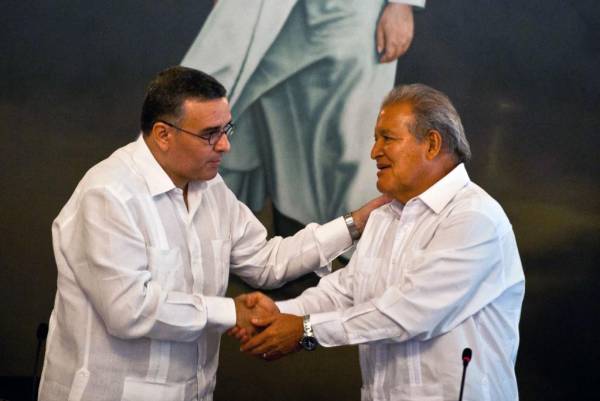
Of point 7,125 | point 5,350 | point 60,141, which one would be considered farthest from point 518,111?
point 5,350

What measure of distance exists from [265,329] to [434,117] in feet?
3.02

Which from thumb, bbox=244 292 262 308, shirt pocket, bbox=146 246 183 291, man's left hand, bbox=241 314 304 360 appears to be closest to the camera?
shirt pocket, bbox=146 246 183 291

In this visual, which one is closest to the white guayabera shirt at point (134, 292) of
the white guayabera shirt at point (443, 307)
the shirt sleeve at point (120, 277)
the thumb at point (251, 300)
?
the shirt sleeve at point (120, 277)

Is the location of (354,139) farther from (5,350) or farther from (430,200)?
(5,350)

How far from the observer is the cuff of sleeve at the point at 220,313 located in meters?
2.80

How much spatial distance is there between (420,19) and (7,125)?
1.93 meters

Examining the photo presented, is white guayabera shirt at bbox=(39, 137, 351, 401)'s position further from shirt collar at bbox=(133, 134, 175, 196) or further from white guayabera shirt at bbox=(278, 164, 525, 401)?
white guayabera shirt at bbox=(278, 164, 525, 401)

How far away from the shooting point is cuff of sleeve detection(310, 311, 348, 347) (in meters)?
2.78

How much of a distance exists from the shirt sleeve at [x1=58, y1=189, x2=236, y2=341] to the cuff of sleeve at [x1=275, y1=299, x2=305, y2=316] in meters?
0.43

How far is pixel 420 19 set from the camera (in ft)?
12.6

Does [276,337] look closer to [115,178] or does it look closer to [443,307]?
[443,307]

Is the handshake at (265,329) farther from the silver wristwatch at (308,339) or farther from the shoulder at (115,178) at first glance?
the shoulder at (115,178)

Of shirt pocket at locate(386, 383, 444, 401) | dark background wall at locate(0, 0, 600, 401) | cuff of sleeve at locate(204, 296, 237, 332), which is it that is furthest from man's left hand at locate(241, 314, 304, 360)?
dark background wall at locate(0, 0, 600, 401)

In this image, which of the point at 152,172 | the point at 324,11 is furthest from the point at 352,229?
the point at 324,11
